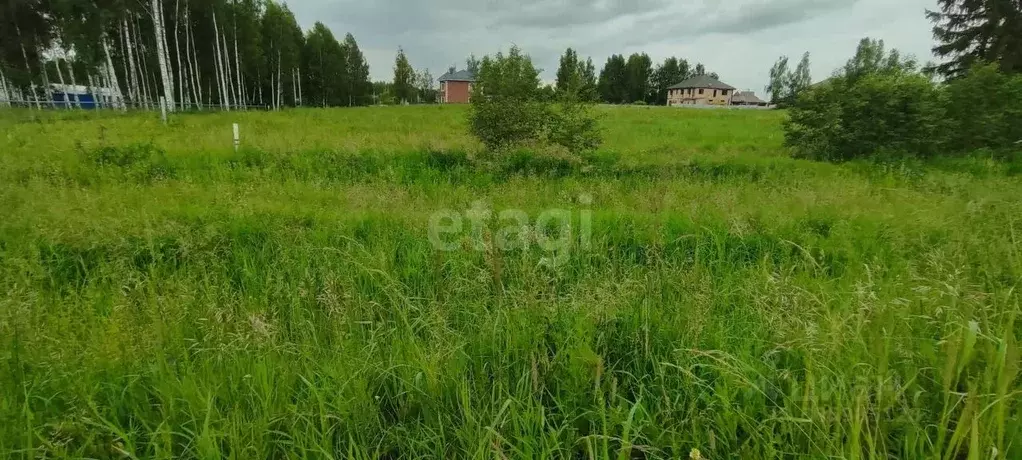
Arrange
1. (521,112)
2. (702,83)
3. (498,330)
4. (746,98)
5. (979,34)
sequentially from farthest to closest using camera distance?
(746,98)
(702,83)
(979,34)
(521,112)
(498,330)

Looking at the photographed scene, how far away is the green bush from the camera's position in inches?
485

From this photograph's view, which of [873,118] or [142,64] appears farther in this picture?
[142,64]

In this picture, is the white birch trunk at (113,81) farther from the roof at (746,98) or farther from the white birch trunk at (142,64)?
the roof at (746,98)

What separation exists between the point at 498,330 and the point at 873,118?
48.3 feet

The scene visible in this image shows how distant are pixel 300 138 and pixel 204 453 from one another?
1265 centimetres

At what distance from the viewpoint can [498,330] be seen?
2795 millimetres

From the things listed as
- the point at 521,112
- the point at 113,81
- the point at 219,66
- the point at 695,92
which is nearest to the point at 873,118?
the point at 521,112

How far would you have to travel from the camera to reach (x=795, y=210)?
6.45 meters

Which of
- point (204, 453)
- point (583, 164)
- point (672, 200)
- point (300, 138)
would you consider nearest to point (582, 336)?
point (204, 453)

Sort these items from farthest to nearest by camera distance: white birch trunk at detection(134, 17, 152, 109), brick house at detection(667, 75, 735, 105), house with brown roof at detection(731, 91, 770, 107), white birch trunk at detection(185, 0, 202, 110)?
house with brown roof at detection(731, 91, 770, 107) < brick house at detection(667, 75, 735, 105) < white birch trunk at detection(185, 0, 202, 110) < white birch trunk at detection(134, 17, 152, 109)

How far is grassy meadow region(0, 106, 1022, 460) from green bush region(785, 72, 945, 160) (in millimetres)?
6753

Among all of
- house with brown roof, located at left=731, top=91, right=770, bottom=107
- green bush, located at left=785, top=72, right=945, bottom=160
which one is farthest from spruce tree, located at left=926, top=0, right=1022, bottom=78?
house with brown roof, located at left=731, top=91, right=770, bottom=107

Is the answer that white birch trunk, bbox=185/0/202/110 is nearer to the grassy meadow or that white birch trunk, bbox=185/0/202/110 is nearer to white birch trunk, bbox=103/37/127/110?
white birch trunk, bbox=103/37/127/110

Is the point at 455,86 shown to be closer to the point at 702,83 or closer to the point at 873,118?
the point at 702,83
